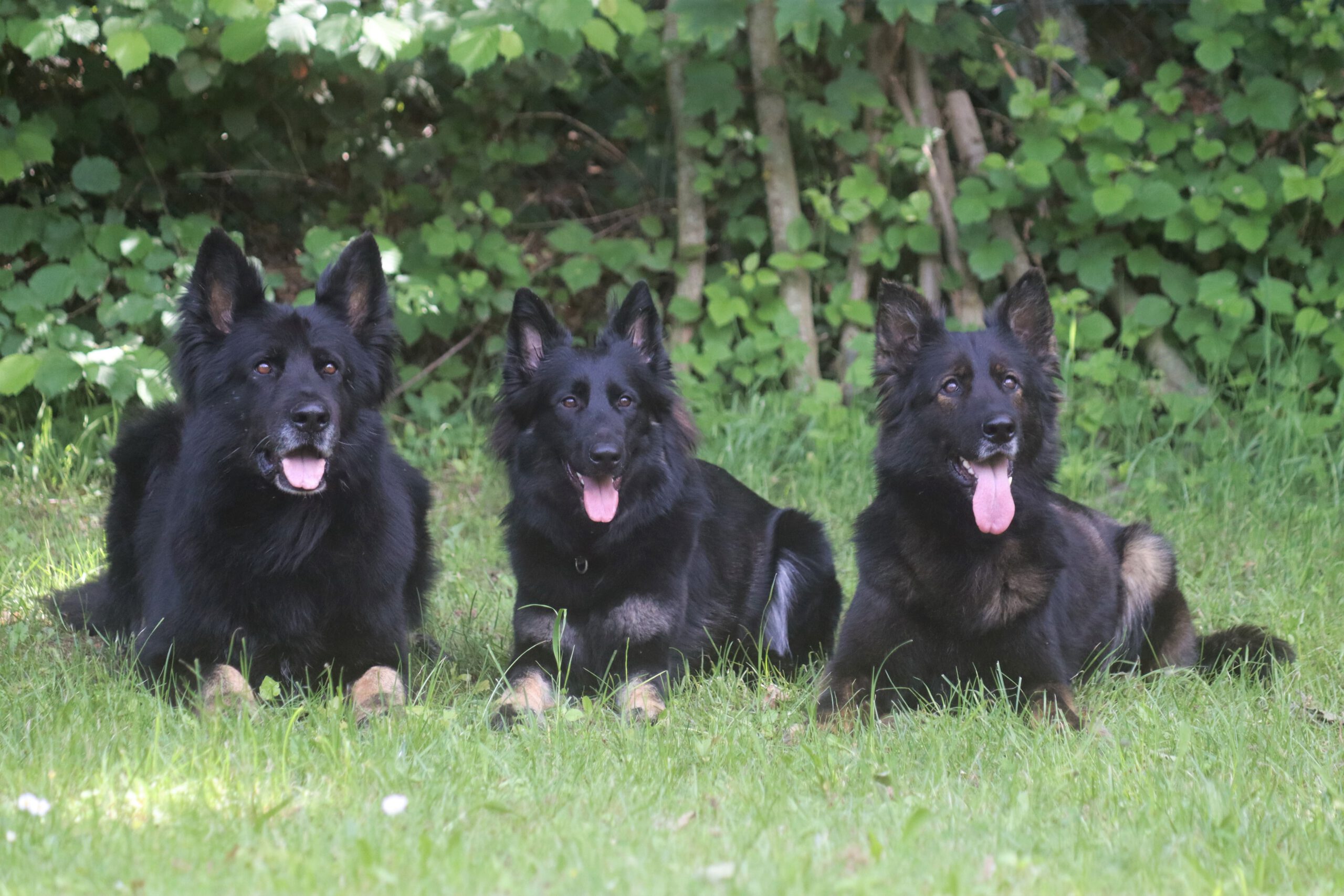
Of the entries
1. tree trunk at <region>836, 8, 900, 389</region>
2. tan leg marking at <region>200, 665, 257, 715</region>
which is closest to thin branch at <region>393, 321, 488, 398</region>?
tree trunk at <region>836, 8, 900, 389</region>

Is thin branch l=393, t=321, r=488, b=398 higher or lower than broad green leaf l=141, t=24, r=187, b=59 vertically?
lower

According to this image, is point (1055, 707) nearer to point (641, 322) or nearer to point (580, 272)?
point (641, 322)

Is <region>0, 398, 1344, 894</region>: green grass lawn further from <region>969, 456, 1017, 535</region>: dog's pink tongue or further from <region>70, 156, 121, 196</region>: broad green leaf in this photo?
<region>70, 156, 121, 196</region>: broad green leaf

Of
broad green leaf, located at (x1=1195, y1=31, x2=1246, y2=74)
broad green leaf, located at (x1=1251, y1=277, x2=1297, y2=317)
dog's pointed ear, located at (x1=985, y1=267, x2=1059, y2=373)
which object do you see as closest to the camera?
dog's pointed ear, located at (x1=985, y1=267, x2=1059, y2=373)

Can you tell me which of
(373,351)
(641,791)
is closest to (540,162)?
A: (373,351)

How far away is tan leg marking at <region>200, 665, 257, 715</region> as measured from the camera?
12.4ft

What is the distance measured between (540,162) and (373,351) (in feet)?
13.5

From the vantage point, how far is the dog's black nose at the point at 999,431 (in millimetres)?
3973

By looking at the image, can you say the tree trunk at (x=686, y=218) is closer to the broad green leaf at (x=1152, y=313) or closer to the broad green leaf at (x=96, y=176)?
the broad green leaf at (x=1152, y=313)

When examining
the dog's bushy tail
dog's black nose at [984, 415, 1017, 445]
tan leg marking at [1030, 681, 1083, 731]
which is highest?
dog's black nose at [984, 415, 1017, 445]

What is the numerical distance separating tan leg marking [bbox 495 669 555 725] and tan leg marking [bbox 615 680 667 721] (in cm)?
23

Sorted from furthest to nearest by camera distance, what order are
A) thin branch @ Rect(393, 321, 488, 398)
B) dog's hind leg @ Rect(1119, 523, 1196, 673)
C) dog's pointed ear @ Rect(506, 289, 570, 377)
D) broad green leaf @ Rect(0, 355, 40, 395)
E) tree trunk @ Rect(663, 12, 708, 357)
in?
thin branch @ Rect(393, 321, 488, 398), tree trunk @ Rect(663, 12, 708, 357), broad green leaf @ Rect(0, 355, 40, 395), dog's hind leg @ Rect(1119, 523, 1196, 673), dog's pointed ear @ Rect(506, 289, 570, 377)

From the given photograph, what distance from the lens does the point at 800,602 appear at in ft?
16.6

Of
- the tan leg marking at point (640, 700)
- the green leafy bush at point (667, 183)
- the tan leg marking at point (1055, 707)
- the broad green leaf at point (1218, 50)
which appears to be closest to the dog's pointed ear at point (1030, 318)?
the tan leg marking at point (1055, 707)
